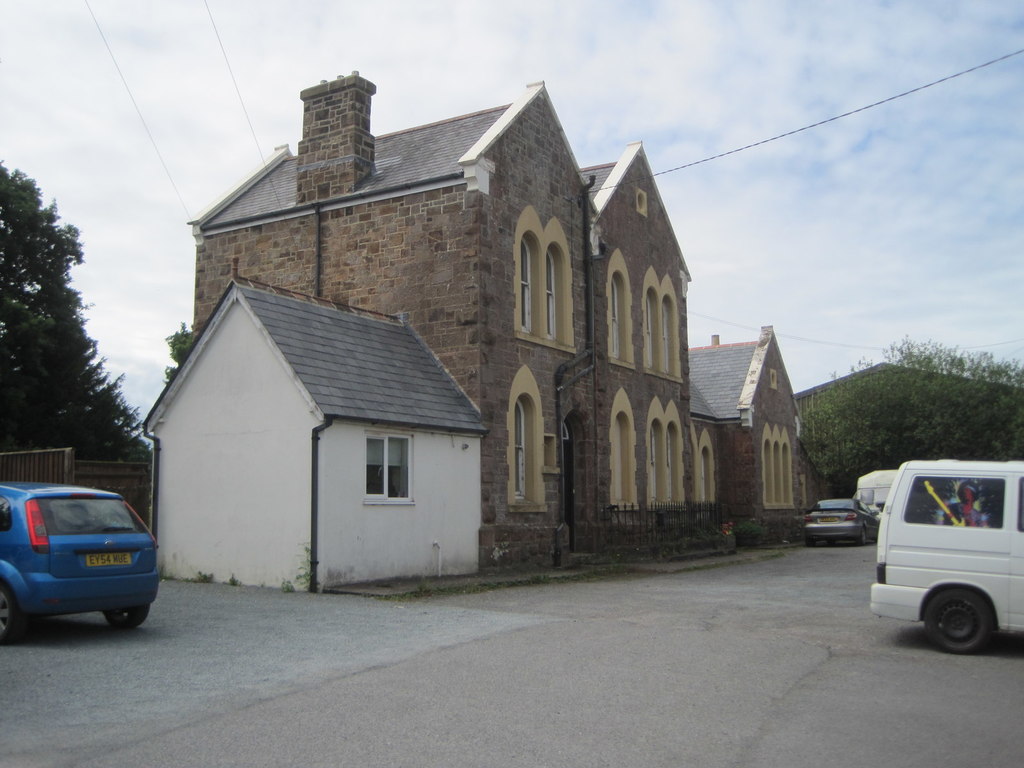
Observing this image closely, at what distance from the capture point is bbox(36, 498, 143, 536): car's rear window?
10125 millimetres

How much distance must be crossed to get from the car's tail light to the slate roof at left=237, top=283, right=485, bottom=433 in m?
5.41

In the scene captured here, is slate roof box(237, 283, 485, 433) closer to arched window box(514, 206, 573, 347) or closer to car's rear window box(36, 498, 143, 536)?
arched window box(514, 206, 573, 347)

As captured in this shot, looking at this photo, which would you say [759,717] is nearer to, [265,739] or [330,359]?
[265,739]

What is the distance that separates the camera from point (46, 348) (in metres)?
30.8

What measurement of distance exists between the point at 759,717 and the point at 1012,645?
500cm

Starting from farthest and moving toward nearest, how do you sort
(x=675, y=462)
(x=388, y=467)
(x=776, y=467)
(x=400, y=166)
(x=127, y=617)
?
(x=776, y=467)
(x=675, y=462)
(x=400, y=166)
(x=388, y=467)
(x=127, y=617)

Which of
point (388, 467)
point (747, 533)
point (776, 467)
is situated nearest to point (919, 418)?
point (776, 467)

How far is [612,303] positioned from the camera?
25.0 m

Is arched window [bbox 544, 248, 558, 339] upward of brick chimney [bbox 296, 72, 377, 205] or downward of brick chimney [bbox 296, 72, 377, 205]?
downward

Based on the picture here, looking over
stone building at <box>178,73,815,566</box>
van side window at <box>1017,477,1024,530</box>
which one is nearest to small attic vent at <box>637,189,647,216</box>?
stone building at <box>178,73,815,566</box>

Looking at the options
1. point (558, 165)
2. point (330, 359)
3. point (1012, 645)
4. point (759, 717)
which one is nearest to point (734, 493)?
point (558, 165)

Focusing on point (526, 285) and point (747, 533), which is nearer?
point (526, 285)

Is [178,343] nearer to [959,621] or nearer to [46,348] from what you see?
[46,348]

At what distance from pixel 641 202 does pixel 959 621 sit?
18000 millimetres
